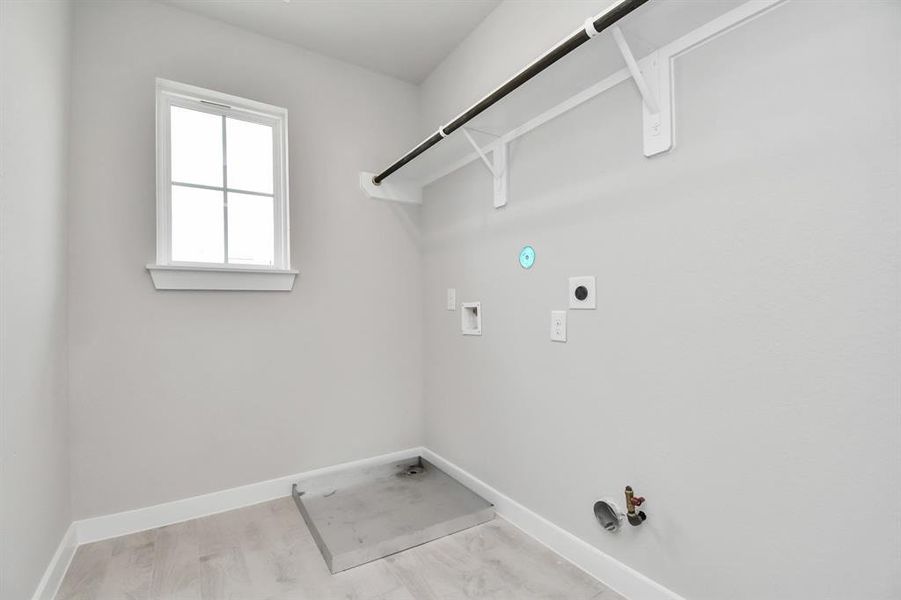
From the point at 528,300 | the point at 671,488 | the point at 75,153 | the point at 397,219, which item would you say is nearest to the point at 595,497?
the point at 671,488

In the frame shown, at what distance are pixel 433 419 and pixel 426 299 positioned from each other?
0.77m

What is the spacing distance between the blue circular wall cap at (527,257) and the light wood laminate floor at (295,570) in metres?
1.21

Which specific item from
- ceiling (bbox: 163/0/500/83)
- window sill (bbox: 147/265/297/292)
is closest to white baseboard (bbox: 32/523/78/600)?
window sill (bbox: 147/265/297/292)

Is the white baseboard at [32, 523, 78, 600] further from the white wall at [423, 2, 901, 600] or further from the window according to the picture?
the white wall at [423, 2, 901, 600]

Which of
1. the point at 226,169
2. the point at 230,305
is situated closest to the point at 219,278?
the point at 230,305

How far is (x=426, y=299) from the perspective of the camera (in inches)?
105

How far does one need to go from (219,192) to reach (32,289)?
3.15ft

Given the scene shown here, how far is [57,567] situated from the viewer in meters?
1.52

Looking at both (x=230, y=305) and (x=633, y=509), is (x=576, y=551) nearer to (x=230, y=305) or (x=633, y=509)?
(x=633, y=509)

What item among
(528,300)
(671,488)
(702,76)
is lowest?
(671,488)

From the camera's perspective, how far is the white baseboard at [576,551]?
4.46ft

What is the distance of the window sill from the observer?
1.95 meters

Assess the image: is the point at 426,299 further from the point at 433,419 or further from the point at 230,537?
the point at 230,537

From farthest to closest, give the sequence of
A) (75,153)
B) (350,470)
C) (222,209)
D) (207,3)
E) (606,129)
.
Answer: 1. (350,470)
2. (222,209)
3. (207,3)
4. (75,153)
5. (606,129)
